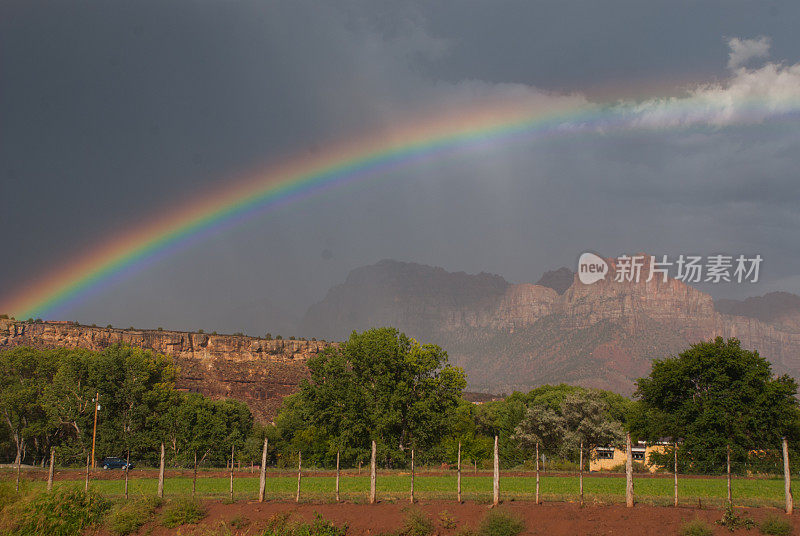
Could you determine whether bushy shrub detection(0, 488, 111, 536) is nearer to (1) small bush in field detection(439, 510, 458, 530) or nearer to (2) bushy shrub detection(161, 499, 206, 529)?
(2) bushy shrub detection(161, 499, 206, 529)

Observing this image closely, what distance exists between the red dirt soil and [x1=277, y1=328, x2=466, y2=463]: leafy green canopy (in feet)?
85.6

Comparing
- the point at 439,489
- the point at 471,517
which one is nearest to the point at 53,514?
the point at 471,517

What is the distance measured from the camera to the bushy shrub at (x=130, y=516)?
30.6m

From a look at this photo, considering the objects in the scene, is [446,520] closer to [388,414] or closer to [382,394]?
[388,414]

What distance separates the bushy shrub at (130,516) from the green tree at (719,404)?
145 feet

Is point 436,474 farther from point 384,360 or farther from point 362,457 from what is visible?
point 384,360

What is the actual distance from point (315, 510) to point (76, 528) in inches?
479

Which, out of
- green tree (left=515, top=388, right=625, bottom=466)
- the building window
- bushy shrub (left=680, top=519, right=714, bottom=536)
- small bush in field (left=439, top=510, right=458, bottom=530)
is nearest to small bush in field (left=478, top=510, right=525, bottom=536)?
small bush in field (left=439, top=510, right=458, bottom=530)

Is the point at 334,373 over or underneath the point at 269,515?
over

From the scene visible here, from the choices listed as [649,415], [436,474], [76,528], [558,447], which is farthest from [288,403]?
[76,528]

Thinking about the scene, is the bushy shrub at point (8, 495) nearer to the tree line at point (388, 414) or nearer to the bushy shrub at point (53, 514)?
the bushy shrub at point (53, 514)

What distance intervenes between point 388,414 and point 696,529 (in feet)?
123

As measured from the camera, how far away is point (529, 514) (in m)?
25.3

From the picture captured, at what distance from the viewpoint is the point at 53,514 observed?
3034 centimetres
